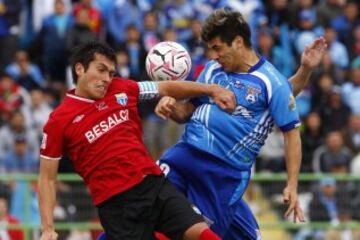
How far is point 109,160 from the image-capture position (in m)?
10.0

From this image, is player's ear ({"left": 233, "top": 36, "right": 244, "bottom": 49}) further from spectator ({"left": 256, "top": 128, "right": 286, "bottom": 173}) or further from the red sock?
spectator ({"left": 256, "top": 128, "right": 286, "bottom": 173})

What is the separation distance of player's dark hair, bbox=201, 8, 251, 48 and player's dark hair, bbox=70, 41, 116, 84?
0.89 metres

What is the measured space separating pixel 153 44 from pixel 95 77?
10.4 m

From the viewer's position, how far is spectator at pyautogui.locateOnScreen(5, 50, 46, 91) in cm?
2016

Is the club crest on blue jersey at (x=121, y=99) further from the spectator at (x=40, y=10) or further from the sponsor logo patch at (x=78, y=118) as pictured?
the spectator at (x=40, y=10)

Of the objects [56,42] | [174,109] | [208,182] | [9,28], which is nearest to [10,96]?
[56,42]

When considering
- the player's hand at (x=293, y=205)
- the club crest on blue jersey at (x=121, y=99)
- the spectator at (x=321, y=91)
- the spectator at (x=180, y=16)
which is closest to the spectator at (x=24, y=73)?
the spectator at (x=180, y=16)

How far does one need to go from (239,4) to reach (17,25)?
375cm

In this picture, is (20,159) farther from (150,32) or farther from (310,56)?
(310,56)

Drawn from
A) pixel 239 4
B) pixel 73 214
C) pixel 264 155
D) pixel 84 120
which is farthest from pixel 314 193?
pixel 84 120

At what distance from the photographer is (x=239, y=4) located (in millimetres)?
21828

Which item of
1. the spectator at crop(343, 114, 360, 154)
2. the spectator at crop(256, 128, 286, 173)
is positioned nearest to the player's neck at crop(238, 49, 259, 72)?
the spectator at crop(256, 128, 286, 173)

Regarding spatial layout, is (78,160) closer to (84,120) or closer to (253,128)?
(84,120)

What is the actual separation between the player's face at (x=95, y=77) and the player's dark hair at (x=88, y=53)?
0.03 m
